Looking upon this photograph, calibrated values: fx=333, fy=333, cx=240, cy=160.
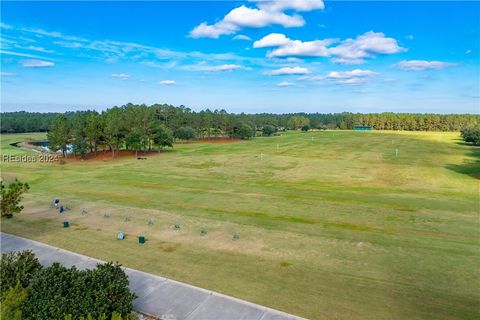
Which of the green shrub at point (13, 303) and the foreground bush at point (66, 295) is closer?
the green shrub at point (13, 303)

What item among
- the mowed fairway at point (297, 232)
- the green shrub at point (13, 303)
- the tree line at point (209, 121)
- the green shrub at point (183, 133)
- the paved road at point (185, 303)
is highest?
the tree line at point (209, 121)

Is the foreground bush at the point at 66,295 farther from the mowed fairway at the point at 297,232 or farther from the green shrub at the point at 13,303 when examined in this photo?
the mowed fairway at the point at 297,232

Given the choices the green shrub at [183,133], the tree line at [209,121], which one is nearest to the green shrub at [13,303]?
the tree line at [209,121]

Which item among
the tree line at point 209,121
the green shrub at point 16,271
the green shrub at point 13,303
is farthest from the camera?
the tree line at point 209,121

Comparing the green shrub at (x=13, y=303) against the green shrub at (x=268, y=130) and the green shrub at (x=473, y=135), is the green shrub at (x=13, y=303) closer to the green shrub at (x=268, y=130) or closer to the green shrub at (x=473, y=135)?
the green shrub at (x=473, y=135)

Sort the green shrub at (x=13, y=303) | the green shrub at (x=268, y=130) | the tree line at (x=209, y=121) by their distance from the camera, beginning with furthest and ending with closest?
the green shrub at (x=268, y=130), the tree line at (x=209, y=121), the green shrub at (x=13, y=303)

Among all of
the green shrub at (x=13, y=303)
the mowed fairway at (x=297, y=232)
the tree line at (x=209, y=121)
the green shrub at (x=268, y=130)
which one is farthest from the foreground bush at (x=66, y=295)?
the green shrub at (x=268, y=130)

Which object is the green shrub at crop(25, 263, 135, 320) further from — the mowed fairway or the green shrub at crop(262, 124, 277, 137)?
the green shrub at crop(262, 124, 277, 137)

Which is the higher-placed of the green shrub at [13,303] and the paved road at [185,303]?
the green shrub at [13,303]
